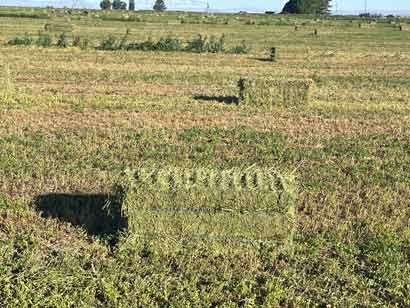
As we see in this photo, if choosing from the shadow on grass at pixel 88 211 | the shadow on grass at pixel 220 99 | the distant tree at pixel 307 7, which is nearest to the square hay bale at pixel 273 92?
the shadow on grass at pixel 220 99

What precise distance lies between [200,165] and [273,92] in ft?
22.5

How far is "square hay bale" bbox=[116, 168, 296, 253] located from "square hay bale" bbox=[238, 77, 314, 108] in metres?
9.85

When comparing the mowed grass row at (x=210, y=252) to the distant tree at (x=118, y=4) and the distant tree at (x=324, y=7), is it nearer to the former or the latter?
the distant tree at (x=324, y=7)

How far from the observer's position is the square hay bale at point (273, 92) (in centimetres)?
1683

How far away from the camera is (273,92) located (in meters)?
16.9

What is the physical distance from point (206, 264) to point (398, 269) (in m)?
2.09

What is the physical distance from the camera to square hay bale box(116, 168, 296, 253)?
23.0ft

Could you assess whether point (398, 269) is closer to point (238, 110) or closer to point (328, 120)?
point (328, 120)

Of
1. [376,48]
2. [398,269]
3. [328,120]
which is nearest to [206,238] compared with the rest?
[398,269]

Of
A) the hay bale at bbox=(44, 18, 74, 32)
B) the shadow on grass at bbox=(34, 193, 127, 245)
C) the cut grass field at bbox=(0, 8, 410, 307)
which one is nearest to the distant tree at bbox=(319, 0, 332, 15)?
the hay bale at bbox=(44, 18, 74, 32)

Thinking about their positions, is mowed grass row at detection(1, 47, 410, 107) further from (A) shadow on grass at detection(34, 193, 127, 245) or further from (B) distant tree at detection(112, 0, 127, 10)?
(B) distant tree at detection(112, 0, 127, 10)

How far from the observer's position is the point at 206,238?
7148 mm

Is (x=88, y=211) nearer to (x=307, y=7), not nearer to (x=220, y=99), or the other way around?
(x=220, y=99)

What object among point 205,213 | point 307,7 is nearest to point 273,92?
point 205,213
